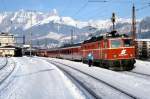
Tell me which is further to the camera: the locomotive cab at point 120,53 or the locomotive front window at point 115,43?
the locomotive front window at point 115,43

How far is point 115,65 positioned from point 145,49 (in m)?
30.9

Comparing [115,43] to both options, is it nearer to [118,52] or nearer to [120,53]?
[118,52]

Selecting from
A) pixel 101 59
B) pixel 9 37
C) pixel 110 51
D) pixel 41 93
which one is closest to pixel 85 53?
pixel 101 59

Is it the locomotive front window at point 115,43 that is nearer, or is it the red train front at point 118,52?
the red train front at point 118,52

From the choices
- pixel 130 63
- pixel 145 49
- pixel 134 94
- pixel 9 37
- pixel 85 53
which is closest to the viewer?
pixel 134 94

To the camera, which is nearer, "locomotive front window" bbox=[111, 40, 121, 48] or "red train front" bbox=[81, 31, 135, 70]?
"red train front" bbox=[81, 31, 135, 70]

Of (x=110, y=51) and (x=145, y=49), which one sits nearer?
(x=110, y=51)

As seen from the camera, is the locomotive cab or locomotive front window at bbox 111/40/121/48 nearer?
the locomotive cab

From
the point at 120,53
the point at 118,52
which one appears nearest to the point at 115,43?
the point at 118,52

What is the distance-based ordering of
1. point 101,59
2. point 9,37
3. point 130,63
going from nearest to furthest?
point 130,63
point 101,59
point 9,37

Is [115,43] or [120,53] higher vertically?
[115,43]

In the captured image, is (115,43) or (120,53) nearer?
(120,53)

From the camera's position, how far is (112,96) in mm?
15688

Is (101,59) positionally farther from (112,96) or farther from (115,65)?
(112,96)
